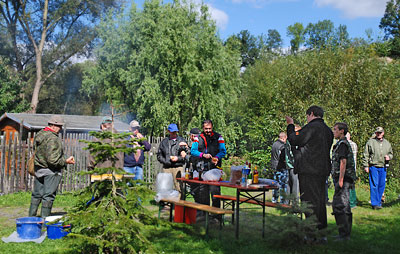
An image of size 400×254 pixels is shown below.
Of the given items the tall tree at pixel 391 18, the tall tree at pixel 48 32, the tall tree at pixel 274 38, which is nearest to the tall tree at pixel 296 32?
the tall tree at pixel 274 38

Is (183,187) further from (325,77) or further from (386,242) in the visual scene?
(325,77)

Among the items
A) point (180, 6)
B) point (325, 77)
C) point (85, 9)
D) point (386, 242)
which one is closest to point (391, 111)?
point (325, 77)

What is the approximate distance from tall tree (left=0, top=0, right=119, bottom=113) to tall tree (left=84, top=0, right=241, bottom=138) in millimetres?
8165

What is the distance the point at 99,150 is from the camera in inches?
165

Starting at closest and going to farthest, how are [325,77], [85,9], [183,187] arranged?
[183,187] → [325,77] → [85,9]

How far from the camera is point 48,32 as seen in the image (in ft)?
114

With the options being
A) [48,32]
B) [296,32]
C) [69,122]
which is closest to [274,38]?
[296,32]

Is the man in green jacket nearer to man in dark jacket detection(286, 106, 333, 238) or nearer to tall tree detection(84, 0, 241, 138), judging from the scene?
man in dark jacket detection(286, 106, 333, 238)

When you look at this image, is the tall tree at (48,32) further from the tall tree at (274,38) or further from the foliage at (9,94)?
the tall tree at (274,38)

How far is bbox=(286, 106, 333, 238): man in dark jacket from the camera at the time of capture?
570 centimetres

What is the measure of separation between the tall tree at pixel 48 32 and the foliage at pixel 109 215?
29.9 m

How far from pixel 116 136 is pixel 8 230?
11.3ft

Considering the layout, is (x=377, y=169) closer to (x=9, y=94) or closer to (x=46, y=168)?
(x=46, y=168)

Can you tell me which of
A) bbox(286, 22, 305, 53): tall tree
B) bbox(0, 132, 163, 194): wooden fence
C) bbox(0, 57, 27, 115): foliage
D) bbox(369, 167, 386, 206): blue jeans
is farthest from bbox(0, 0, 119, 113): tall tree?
bbox(286, 22, 305, 53): tall tree
